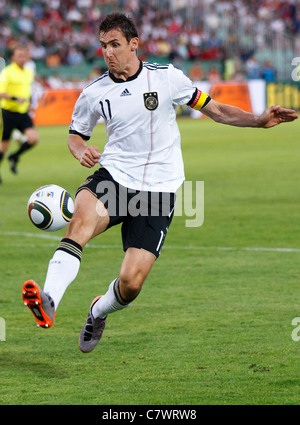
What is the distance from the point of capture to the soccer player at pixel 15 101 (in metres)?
17.5

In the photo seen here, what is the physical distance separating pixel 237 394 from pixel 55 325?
96.0 inches

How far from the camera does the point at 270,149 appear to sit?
23344 millimetres

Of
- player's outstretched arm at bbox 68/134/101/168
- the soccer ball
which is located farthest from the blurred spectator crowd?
the soccer ball

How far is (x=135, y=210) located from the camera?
20.5ft

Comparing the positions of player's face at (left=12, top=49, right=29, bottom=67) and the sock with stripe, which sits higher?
player's face at (left=12, top=49, right=29, bottom=67)

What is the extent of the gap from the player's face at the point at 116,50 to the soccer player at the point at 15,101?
1131 centimetres

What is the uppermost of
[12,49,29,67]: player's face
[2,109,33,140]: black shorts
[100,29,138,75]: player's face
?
[12,49,29,67]: player's face

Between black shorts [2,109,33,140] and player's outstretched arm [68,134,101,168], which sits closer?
player's outstretched arm [68,134,101,168]

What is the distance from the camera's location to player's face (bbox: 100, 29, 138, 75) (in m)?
6.14

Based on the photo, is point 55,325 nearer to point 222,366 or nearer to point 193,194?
point 222,366

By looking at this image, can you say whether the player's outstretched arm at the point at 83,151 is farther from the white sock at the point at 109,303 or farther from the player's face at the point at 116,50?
the white sock at the point at 109,303

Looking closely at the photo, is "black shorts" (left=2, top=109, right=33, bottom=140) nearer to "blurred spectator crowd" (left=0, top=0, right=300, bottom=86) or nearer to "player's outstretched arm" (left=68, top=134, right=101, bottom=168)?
"player's outstretched arm" (left=68, top=134, right=101, bottom=168)

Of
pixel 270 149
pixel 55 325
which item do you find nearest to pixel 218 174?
pixel 270 149

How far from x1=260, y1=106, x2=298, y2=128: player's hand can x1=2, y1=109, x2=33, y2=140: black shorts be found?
38.6ft
